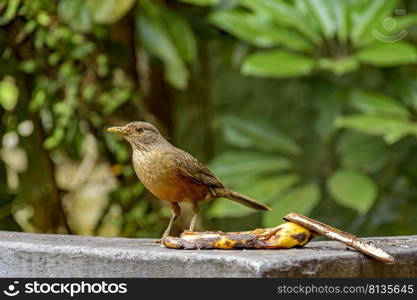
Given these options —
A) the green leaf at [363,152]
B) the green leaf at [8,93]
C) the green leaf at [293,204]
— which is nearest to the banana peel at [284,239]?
the green leaf at [293,204]

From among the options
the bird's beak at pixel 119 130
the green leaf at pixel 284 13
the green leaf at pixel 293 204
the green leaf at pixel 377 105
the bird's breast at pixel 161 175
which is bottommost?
the green leaf at pixel 293 204

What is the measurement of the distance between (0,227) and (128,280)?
7.02 feet

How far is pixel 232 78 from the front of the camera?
5141 millimetres

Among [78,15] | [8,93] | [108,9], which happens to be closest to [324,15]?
[108,9]

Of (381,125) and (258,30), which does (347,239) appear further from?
(258,30)

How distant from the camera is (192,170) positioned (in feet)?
8.10

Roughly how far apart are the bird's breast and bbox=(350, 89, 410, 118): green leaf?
60.2 inches

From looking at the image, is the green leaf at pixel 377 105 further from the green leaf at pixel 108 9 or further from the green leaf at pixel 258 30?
Result: the green leaf at pixel 108 9

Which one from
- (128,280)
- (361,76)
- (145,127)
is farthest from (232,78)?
(128,280)

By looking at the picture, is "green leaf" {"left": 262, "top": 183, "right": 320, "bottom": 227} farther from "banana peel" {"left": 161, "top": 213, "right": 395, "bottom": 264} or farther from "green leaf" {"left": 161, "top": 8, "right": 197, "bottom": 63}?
"banana peel" {"left": 161, "top": 213, "right": 395, "bottom": 264}

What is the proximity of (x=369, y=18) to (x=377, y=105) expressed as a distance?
1.16 feet

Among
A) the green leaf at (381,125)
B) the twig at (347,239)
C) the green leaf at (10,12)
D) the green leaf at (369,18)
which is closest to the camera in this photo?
the twig at (347,239)

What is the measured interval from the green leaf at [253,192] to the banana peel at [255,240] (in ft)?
4.71

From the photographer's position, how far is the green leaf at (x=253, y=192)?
3.69m
